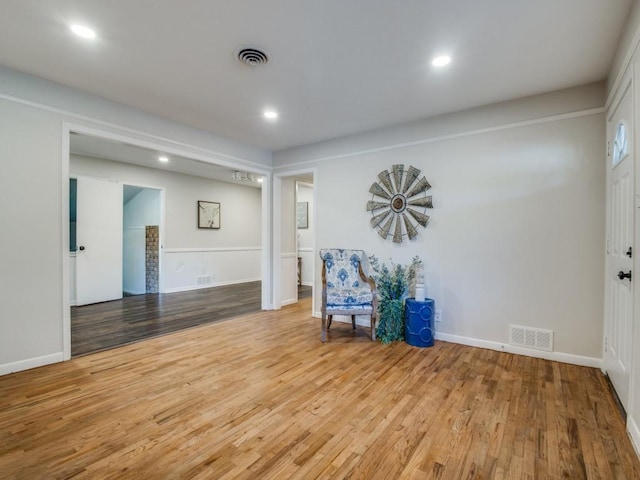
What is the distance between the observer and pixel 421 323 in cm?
327

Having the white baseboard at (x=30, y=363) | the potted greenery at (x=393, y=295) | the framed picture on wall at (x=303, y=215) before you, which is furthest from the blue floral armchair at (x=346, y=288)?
the framed picture on wall at (x=303, y=215)

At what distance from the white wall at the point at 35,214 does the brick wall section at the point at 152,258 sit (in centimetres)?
361

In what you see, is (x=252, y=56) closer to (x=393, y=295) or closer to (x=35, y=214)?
(x=35, y=214)

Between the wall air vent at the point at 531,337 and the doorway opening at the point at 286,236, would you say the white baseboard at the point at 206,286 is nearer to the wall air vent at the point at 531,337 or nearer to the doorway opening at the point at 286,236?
the doorway opening at the point at 286,236

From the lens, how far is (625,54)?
199cm

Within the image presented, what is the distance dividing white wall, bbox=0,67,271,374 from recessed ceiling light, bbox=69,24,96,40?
102 cm

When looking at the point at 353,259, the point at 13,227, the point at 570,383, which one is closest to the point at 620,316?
the point at 570,383

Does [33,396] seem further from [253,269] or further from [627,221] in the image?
[253,269]

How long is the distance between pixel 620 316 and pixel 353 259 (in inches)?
96.3

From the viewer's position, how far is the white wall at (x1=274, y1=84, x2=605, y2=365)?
9.03 feet

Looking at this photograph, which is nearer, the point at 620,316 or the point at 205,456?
the point at 205,456

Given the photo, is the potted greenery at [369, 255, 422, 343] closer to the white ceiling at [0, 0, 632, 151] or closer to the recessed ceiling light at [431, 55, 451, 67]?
the white ceiling at [0, 0, 632, 151]

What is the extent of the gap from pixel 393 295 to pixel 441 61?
233 centimetres

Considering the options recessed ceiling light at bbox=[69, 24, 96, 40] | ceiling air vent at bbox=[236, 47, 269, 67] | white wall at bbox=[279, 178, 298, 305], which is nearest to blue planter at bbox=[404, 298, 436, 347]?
white wall at bbox=[279, 178, 298, 305]
